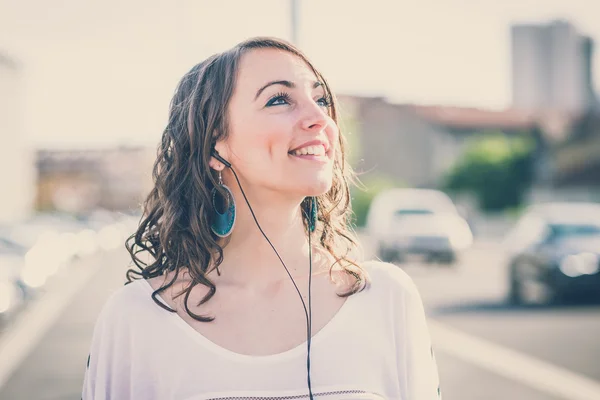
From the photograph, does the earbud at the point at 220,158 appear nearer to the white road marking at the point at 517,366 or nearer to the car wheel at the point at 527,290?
the white road marking at the point at 517,366

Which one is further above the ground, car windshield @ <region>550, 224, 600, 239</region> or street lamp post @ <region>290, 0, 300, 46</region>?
street lamp post @ <region>290, 0, 300, 46</region>

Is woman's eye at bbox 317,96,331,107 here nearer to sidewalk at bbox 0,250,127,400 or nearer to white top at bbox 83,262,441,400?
white top at bbox 83,262,441,400

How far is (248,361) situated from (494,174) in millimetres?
42567

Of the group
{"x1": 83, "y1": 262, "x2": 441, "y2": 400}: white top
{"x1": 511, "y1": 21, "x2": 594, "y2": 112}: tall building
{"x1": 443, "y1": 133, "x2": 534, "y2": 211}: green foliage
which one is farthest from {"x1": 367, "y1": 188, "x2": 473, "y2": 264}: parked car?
{"x1": 511, "y1": 21, "x2": 594, "y2": 112}: tall building

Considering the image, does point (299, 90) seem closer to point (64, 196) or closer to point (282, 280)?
point (282, 280)

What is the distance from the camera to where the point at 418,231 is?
757 inches

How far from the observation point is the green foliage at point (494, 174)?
4312 cm

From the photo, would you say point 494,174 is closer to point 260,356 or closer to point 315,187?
point 315,187

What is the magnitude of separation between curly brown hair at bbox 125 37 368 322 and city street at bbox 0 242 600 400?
407cm

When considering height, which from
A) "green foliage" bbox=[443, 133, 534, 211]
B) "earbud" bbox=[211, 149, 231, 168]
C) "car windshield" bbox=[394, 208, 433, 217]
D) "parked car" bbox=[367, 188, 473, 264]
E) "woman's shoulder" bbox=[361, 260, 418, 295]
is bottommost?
"green foliage" bbox=[443, 133, 534, 211]

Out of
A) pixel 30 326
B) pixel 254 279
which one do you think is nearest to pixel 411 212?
pixel 30 326

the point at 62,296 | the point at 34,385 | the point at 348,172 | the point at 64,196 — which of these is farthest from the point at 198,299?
the point at 64,196

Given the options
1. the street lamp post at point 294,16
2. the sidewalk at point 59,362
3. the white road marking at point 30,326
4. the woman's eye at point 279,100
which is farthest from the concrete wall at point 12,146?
the woman's eye at point 279,100

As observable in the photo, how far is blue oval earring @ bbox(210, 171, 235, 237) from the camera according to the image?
2.37 meters
